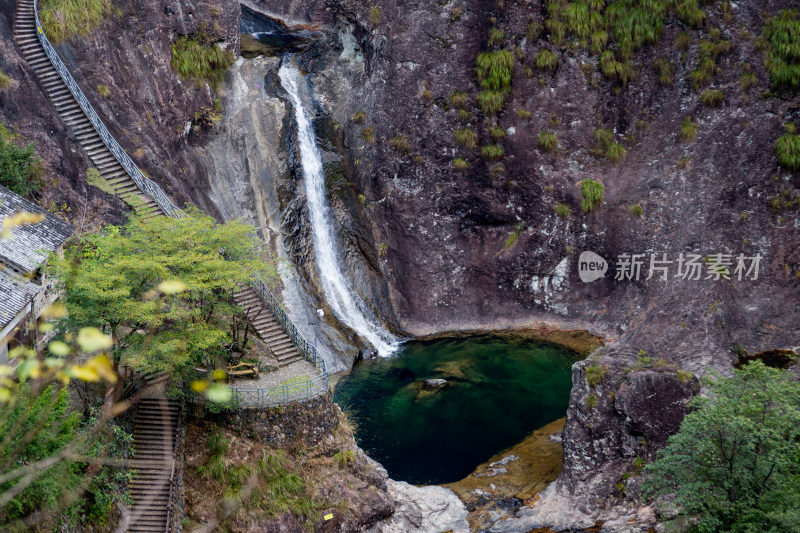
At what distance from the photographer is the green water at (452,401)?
96.2 ft

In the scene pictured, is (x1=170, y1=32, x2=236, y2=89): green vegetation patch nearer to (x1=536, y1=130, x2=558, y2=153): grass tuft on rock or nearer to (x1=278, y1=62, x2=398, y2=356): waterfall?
(x1=278, y1=62, x2=398, y2=356): waterfall

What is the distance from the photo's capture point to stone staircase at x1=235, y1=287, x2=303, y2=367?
1110 inches

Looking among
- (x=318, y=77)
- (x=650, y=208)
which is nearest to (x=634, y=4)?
(x=650, y=208)

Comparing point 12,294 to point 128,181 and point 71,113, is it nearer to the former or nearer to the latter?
point 128,181

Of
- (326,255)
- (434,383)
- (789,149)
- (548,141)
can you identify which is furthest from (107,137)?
(789,149)

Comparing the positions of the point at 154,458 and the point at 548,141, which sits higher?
the point at 548,141

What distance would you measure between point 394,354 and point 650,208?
17.3 m

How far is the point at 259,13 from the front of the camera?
45.4 m

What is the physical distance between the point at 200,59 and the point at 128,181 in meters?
11.0

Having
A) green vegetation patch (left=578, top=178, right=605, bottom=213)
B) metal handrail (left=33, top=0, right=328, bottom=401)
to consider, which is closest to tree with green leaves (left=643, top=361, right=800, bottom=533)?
metal handrail (left=33, top=0, right=328, bottom=401)

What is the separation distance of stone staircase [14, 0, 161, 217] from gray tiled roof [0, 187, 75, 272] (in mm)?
Result: 5407

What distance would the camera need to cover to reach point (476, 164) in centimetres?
3962

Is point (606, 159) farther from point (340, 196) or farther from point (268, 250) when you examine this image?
point (268, 250)

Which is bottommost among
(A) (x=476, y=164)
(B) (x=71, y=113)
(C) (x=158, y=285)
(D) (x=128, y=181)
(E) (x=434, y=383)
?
(E) (x=434, y=383)
